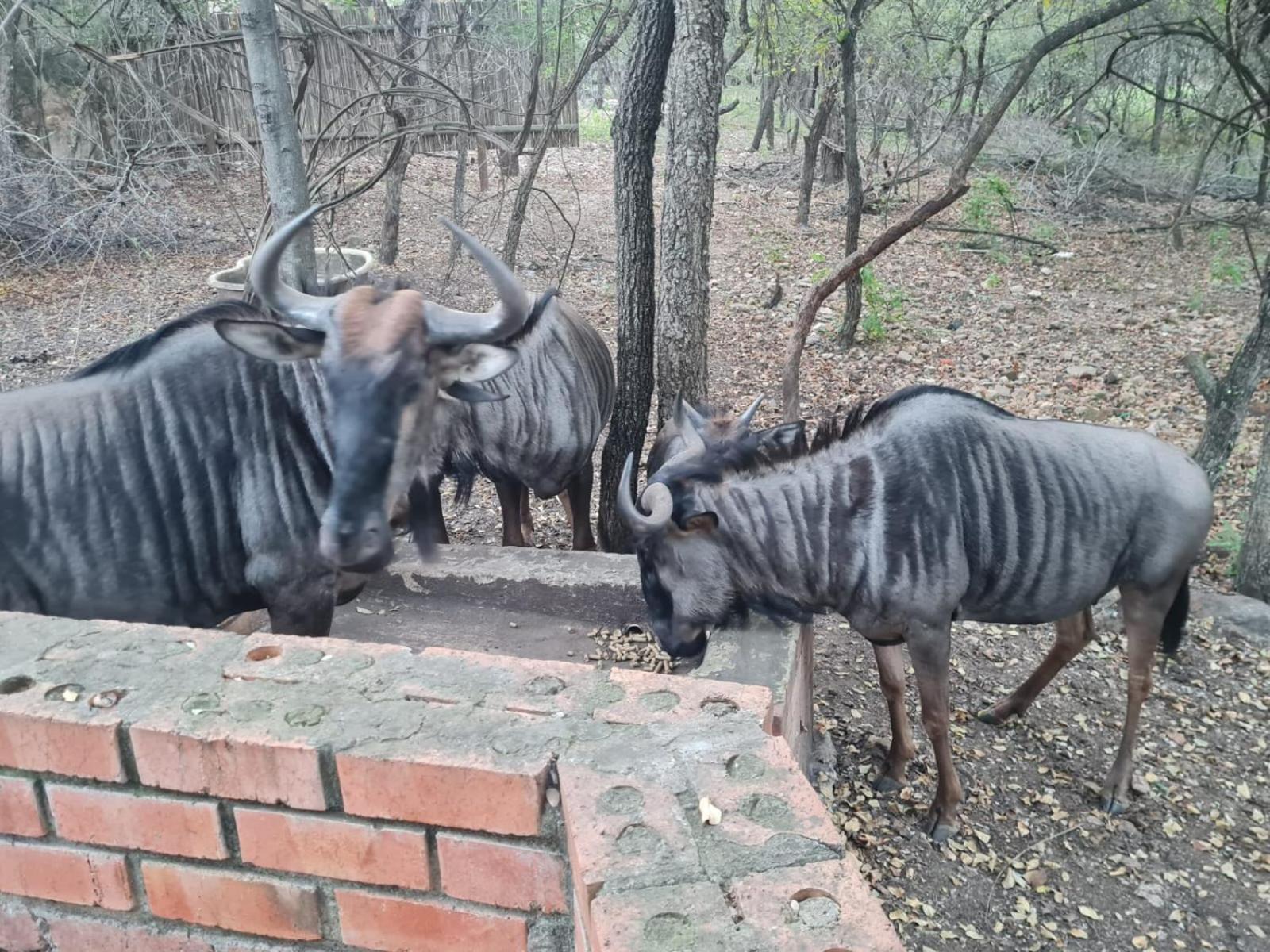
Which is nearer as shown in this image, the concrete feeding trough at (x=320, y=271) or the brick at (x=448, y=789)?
the brick at (x=448, y=789)

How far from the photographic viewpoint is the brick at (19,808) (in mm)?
1908

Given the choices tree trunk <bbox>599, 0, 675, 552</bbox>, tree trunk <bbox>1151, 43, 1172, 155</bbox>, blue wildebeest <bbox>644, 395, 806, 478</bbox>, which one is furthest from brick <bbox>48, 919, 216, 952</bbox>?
tree trunk <bbox>1151, 43, 1172, 155</bbox>

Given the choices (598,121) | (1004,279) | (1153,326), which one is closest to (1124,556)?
(1153,326)

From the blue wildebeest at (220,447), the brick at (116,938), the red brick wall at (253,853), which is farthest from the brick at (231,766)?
the blue wildebeest at (220,447)

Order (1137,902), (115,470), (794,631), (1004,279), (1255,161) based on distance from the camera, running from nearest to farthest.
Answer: (115,470), (1137,902), (794,631), (1004,279), (1255,161)

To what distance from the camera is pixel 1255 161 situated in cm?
1320

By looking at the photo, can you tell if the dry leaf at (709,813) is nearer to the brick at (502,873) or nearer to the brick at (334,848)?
the brick at (502,873)

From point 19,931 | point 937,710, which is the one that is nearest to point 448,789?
point 19,931

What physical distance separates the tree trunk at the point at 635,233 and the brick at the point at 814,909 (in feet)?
12.7

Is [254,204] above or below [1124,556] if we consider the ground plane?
above

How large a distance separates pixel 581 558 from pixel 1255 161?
1284 cm

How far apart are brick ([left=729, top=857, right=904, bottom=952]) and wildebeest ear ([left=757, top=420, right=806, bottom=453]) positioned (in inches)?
90.3

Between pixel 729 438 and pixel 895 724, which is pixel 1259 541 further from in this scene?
pixel 729 438

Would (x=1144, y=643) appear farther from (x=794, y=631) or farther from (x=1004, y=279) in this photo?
(x=1004, y=279)
